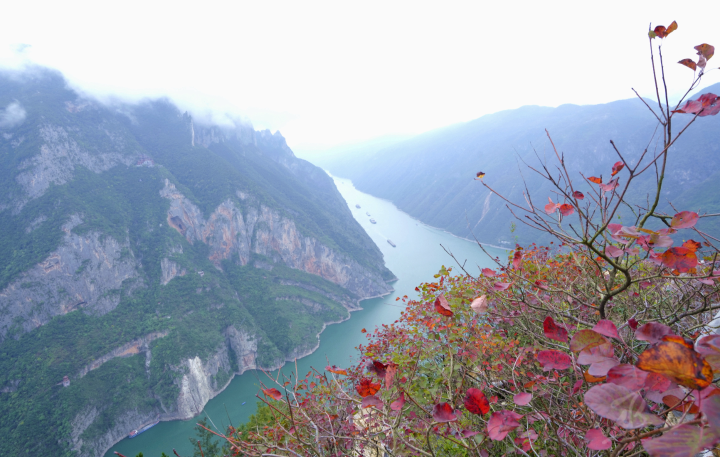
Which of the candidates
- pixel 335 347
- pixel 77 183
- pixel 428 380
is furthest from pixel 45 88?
pixel 428 380

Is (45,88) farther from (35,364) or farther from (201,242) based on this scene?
(35,364)

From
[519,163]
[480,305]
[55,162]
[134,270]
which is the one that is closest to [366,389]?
[480,305]

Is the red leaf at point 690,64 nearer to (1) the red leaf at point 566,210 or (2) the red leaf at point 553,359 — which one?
(1) the red leaf at point 566,210

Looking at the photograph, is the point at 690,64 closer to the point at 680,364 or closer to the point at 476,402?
the point at 680,364

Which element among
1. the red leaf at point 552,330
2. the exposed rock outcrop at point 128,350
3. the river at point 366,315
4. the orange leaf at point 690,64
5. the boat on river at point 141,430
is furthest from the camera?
the exposed rock outcrop at point 128,350

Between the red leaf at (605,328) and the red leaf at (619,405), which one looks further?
the red leaf at (605,328)

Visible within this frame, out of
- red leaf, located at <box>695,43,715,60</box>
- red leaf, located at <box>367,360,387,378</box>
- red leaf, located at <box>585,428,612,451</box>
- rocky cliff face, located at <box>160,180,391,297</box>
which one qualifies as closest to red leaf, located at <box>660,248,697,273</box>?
red leaf, located at <box>585,428,612,451</box>

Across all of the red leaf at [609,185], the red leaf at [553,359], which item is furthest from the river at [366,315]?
the red leaf at [609,185]
